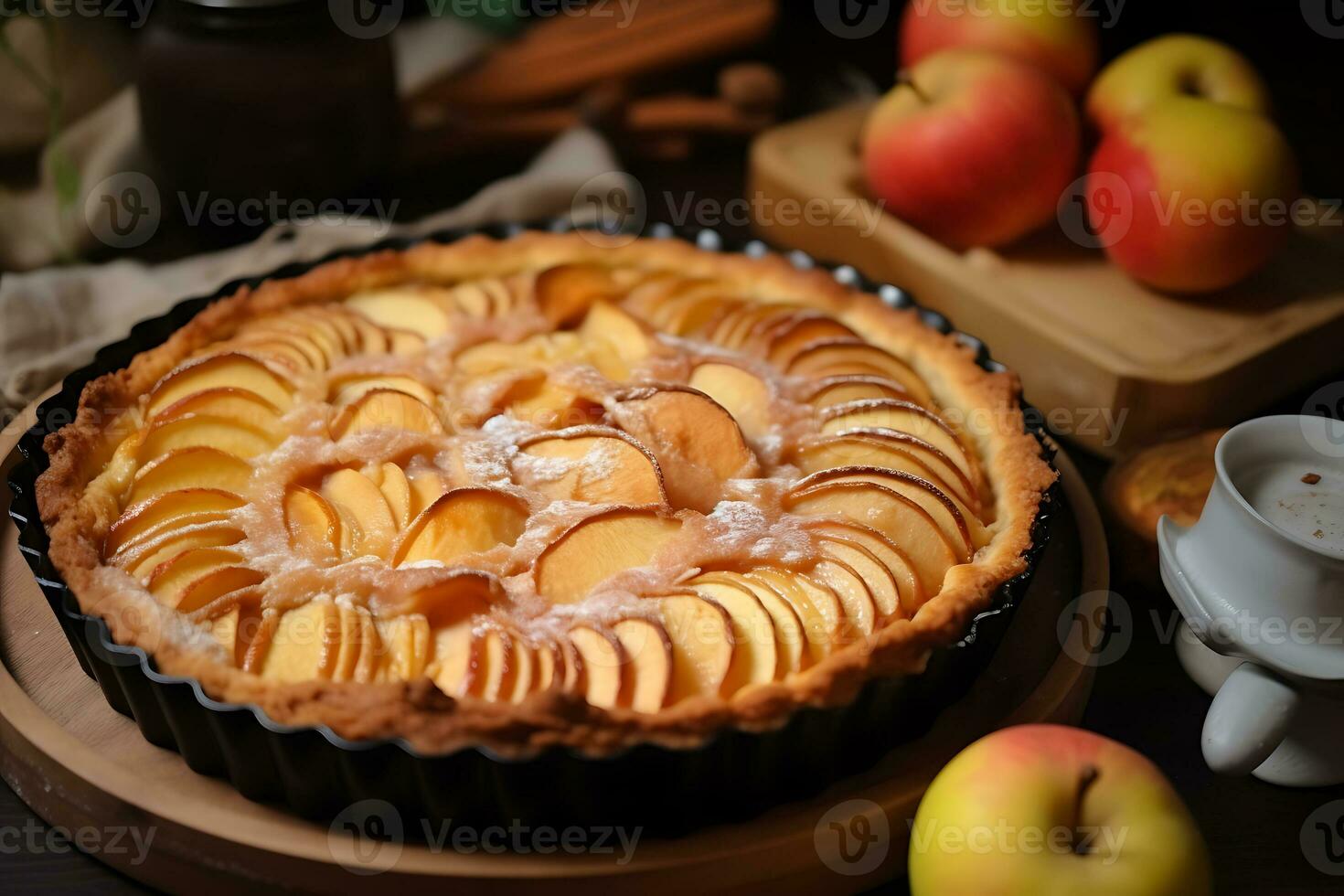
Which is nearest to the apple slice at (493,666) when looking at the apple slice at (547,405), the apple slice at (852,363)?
the apple slice at (547,405)

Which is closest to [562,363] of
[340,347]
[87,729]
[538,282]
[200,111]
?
[538,282]

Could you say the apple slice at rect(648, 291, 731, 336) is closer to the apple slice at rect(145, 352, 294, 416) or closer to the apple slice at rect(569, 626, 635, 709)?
the apple slice at rect(145, 352, 294, 416)

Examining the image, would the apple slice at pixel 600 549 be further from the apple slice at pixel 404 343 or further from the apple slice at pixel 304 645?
the apple slice at pixel 404 343

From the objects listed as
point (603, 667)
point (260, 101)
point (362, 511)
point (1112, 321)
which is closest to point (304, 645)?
point (362, 511)

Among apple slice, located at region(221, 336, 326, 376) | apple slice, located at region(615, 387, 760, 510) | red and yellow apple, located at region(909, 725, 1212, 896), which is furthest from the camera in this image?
apple slice, located at region(221, 336, 326, 376)

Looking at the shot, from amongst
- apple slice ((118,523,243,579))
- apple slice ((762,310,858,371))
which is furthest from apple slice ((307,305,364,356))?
apple slice ((762,310,858,371))

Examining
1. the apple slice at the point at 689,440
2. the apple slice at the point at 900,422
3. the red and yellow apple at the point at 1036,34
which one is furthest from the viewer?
the red and yellow apple at the point at 1036,34
